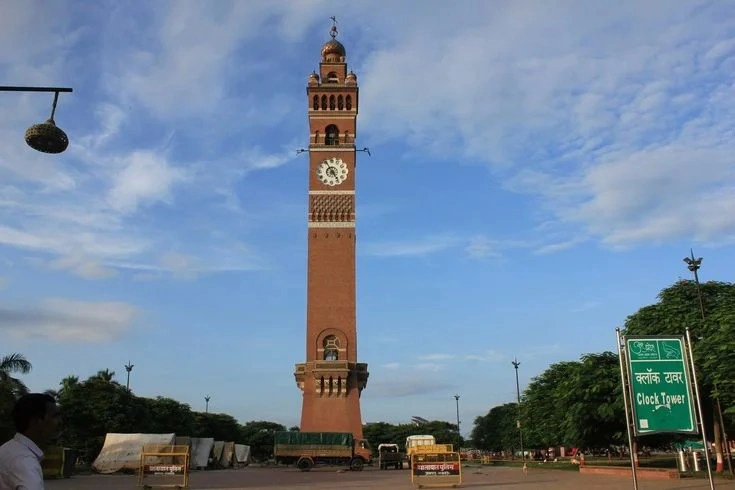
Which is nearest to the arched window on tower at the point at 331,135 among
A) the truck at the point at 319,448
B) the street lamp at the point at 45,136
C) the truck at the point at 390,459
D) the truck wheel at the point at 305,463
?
the truck at the point at 319,448

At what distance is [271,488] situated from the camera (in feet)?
72.7

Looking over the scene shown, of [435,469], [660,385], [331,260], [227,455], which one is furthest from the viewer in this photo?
[331,260]

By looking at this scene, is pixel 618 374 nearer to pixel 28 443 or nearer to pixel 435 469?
pixel 435 469

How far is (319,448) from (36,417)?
1586 inches

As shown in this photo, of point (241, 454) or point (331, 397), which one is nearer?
point (331, 397)

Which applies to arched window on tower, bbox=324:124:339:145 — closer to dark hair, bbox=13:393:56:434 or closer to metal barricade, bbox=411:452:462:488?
metal barricade, bbox=411:452:462:488

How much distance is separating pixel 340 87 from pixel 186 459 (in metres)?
42.3

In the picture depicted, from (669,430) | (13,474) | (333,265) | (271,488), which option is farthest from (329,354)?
(13,474)

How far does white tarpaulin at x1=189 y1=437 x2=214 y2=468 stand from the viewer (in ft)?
→ 143

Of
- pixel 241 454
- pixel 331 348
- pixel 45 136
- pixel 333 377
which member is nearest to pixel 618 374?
pixel 333 377

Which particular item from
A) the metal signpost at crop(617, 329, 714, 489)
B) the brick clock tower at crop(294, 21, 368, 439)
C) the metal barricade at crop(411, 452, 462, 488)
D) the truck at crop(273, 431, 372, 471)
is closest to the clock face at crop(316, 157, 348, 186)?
the brick clock tower at crop(294, 21, 368, 439)

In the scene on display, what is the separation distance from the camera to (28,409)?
390 centimetres

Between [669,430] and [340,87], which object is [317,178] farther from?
[669,430]

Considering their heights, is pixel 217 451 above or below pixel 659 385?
below
